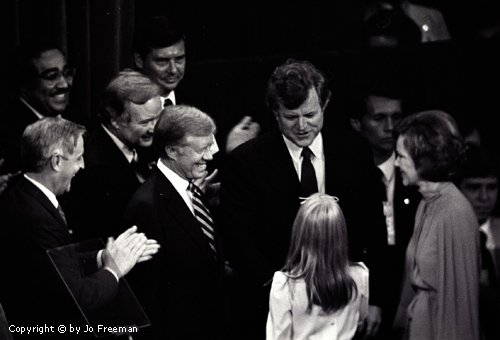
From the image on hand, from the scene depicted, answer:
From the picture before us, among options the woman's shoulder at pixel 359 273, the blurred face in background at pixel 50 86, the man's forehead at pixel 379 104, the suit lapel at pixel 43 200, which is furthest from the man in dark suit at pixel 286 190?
the blurred face in background at pixel 50 86

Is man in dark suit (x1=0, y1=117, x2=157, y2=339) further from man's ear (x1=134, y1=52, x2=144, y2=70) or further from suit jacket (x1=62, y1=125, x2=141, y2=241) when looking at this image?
man's ear (x1=134, y1=52, x2=144, y2=70)

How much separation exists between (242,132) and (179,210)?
64cm

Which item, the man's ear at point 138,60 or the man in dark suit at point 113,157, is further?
the man's ear at point 138,60

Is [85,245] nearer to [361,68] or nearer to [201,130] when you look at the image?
[201,130]

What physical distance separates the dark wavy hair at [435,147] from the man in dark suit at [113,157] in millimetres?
1181

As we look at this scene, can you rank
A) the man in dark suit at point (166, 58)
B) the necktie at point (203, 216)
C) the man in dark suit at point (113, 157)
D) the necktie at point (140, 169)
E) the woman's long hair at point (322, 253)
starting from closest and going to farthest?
1. the woman's long hair at point (322, 253)
2. the necktie at point (203, 216)
3. the man in dark suit at point (113, 157)
4. the necktie at point (140, 169)
5. the man in dark suit at point (166, 58)

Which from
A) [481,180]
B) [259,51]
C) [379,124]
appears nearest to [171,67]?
[259,51]

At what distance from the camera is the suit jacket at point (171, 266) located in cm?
387

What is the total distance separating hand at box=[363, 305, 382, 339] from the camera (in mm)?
4020

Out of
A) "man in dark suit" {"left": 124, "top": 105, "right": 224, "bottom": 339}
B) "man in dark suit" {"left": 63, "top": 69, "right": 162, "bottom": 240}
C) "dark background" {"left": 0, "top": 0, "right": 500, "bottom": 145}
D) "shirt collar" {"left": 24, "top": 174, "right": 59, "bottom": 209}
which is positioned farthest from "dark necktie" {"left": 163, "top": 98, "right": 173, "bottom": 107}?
"shirt collar" {"left": 24, "top": 174, "right": 59, "bottom": 209}

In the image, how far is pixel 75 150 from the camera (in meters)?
3.86

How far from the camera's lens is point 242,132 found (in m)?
4.36

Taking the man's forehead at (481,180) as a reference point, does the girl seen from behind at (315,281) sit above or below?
below

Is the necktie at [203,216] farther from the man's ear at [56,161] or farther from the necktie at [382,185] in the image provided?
the necktie at [382,185]
